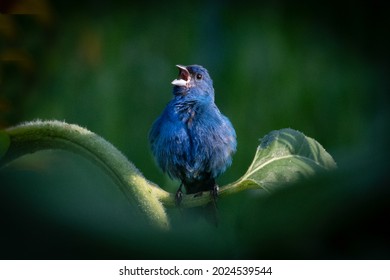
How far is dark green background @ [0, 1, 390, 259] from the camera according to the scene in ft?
3.14

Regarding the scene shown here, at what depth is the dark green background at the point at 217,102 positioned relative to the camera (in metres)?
0.96

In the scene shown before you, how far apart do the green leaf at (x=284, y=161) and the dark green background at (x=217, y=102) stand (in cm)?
9

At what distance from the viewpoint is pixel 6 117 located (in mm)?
932

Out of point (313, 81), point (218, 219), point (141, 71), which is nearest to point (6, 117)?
point (141, 71)

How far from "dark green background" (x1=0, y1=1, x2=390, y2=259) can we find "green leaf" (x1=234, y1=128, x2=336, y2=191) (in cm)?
9

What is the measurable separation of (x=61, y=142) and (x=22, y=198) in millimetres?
370

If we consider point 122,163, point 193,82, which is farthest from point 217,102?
point 122,163

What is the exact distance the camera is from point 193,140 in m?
1.08

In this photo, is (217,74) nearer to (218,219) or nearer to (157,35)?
(157,35)

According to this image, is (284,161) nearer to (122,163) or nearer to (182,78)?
(122,163)

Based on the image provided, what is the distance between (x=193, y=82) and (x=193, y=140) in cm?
12

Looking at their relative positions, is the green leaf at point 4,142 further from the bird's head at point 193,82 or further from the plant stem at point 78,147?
the bird's head at point 193,82

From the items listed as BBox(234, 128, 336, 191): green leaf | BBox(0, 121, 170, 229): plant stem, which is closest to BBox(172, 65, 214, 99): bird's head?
BBox(234, 128, 336, 191): green leaf

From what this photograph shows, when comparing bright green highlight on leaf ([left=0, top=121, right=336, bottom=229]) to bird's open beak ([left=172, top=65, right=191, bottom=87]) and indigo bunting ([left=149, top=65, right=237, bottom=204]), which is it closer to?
indigo bunting ([left=149, top=65, right=237, bottom=204])
